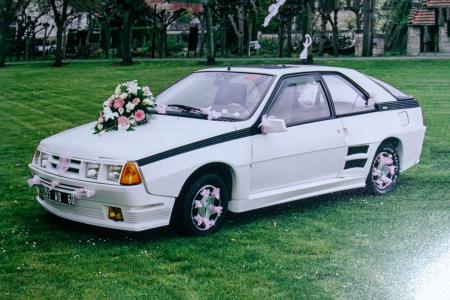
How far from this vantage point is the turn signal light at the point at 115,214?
679cm

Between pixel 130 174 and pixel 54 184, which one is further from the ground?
pixel 130 174

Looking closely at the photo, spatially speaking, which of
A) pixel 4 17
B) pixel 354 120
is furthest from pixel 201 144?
pixel 4 17

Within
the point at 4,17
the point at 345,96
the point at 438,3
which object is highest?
the point at 438,3

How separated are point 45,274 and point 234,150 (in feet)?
7.00

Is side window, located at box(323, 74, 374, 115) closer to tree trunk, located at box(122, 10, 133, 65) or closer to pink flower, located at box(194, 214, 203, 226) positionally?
pink flower, located at box(194, 214, 203, 226)

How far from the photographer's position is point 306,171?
807cm

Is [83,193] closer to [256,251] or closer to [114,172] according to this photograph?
[114,172]

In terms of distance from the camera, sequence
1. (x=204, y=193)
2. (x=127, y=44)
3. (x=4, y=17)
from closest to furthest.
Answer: (x=204, y=193)
(x=127, y=44)
(x=4, y=17)

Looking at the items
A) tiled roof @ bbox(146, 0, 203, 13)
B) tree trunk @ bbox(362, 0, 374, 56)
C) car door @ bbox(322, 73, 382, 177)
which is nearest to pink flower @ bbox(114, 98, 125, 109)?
car door @ bbox(322, 73, 382, 177)

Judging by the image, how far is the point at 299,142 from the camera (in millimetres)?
7922

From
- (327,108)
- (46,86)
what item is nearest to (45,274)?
(327,108)

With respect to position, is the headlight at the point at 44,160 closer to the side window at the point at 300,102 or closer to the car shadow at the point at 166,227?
the car shadow at the point at 166,227

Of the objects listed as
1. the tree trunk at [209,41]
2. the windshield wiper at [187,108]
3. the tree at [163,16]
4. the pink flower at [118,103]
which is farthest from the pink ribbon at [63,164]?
the tree at [163,16]

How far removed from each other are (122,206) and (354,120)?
3.01 m
